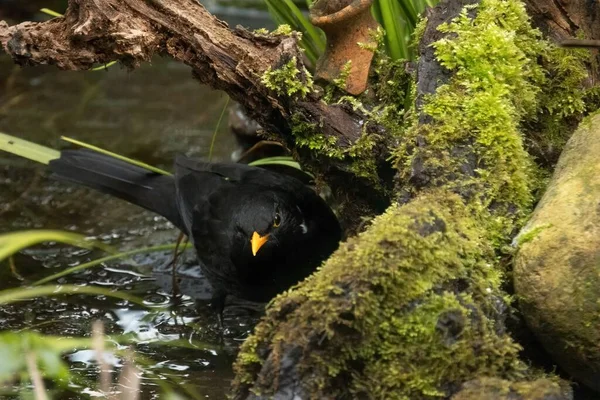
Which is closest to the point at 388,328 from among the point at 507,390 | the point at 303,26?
the point at 507,390

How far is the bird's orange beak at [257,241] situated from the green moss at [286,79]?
1.01 meters

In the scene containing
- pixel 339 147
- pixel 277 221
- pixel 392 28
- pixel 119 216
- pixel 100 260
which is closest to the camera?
pixel 339 147

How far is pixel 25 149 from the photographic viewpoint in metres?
4.44

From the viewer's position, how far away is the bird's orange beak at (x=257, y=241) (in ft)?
13.8

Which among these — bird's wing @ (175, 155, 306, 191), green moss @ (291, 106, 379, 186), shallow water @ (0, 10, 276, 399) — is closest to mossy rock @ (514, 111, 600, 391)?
green moss @ (291, 106, 379, 186)

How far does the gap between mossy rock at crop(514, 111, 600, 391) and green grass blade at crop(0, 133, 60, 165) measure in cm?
267

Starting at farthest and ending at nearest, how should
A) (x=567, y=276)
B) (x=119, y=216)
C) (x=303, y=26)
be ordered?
(x=119, y=216), (x=303, y=26), (x=567, y=276)

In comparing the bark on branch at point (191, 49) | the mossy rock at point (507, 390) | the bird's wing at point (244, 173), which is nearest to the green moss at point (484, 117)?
the bark on branch at point (191, 49)

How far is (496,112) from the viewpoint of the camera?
3.13m

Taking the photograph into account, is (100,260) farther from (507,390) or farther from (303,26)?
(507,390)

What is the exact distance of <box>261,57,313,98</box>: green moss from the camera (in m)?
3.40

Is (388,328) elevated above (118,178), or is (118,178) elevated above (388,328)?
(118,178)

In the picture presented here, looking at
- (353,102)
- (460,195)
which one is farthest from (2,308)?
(460,195)

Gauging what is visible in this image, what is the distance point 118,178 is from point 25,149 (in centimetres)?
73
